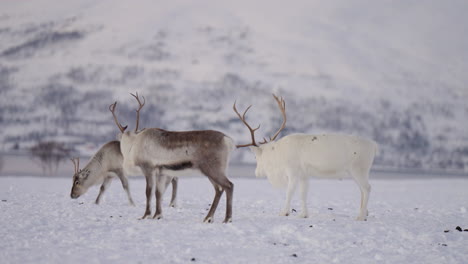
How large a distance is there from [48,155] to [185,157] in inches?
2305

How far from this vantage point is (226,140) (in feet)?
29.0

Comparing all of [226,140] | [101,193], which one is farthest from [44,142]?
[226,140]

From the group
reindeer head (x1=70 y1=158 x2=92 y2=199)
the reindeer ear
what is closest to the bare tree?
reindeer head (x1=70 y1=158 x2=92 y2=199)

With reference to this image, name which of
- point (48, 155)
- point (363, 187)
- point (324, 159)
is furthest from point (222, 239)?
point (48, 155)

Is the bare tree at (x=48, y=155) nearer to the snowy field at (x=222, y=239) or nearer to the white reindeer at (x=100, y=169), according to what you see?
the white reindeer at (x=100, y=169)

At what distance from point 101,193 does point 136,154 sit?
10.9ft

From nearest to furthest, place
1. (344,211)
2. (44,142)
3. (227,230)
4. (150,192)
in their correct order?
(227,230) → (150,192) → (344,211) → (44,142)

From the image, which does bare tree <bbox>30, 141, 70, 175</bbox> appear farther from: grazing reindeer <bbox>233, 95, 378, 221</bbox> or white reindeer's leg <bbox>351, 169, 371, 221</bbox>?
white reindeer's leg <bbox>351, 169, 371, 221</bbox>

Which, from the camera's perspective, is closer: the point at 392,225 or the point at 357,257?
the point at 357,257

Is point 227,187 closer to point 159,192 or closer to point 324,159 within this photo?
point 159,192

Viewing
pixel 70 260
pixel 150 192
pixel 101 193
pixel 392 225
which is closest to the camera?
pixel 70 260

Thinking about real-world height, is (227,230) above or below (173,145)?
below

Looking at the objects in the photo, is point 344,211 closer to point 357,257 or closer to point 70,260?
point 357,257

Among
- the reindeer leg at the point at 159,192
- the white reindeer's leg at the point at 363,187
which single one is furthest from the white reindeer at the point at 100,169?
the white reindeer's leg at the point at 363,187
